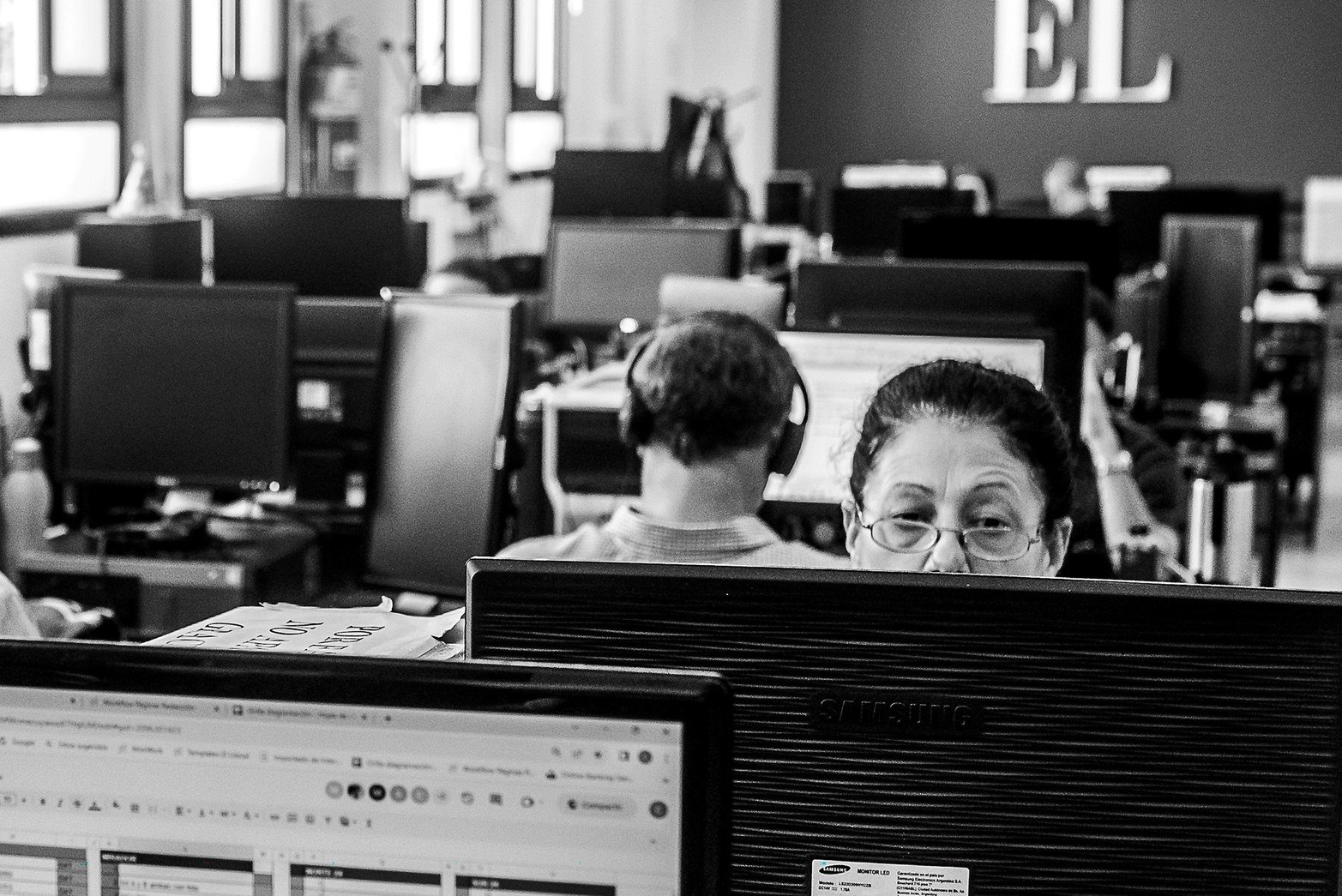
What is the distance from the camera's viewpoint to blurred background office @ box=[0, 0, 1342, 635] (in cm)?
330

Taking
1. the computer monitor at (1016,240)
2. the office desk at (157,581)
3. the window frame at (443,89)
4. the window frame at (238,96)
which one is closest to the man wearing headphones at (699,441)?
the office desk at (157,581)

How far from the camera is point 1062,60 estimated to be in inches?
470

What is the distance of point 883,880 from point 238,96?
6.04 m

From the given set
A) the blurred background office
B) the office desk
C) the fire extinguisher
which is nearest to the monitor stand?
the blurred background office

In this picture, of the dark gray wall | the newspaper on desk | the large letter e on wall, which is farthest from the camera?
the large letter e on wall

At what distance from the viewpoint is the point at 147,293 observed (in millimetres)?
Result: 3406

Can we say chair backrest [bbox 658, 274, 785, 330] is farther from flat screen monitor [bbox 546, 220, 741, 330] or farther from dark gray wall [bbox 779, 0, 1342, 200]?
Result: dark gray wall [bbox 779, 0, 1342, 200]

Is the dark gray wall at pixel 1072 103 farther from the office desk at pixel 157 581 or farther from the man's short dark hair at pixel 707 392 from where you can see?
the man's short dark hair at pixel 707 392

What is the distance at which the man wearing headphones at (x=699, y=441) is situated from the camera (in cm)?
217

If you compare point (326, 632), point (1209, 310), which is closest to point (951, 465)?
point (326, 632)

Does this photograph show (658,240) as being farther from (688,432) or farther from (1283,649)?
(1283,649)

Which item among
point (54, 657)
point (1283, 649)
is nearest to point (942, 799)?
point (1283, 649)

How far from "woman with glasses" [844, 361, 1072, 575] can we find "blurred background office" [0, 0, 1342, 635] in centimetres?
119

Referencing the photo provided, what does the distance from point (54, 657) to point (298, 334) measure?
9.55 ft
